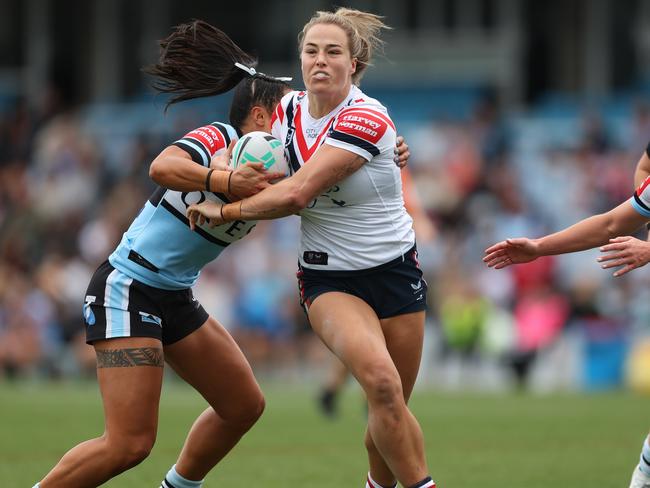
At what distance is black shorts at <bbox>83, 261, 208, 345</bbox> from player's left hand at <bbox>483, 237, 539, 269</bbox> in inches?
61.9

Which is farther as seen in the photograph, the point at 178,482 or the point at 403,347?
the point at 178,482

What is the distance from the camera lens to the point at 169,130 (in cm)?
2206

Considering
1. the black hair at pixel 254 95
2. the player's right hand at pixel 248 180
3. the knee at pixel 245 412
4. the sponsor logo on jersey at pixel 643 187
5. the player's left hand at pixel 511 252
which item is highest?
the black hair at pixel 254 95

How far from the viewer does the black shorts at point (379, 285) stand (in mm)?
6516

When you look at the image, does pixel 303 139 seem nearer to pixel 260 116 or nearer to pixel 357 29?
pixel 260 116

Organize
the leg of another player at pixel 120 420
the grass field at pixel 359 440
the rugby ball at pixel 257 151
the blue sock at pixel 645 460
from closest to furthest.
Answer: the leg of another player at pixel 120 420 → the rugby ball at pixel 257 151 → the blue sock at pixel 645 460 → the grass field at pixel 359 440

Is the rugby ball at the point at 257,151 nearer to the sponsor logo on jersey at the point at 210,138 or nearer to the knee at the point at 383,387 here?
the sponsor logo on jersey at the point at 210,138

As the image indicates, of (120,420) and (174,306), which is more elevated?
(174,306)

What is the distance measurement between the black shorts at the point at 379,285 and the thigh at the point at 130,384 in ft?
2.85

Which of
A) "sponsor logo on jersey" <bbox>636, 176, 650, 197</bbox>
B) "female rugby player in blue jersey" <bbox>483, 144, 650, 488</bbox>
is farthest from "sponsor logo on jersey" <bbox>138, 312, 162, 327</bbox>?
"sponsor logo on jersey" <bbox>636, 176, 650, 197</bbox>

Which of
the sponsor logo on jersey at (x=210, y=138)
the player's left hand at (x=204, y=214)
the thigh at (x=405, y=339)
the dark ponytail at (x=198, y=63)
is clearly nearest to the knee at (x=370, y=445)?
the thigh at (x=405, y=339)

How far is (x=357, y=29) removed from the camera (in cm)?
655

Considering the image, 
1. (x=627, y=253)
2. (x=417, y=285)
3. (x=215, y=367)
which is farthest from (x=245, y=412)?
(x=627, y=253)

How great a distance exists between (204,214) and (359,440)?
16.3 feet
